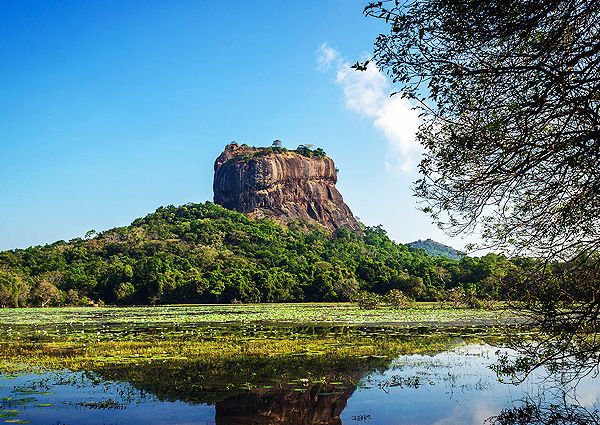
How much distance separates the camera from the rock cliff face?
15800 cm

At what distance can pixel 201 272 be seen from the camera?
7850 cm

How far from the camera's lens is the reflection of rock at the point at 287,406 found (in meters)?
9.20

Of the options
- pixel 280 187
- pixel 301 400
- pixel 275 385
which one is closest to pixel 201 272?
pixel 275 385

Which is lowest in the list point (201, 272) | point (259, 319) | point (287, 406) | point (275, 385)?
point (287, 406)

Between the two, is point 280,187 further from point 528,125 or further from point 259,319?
point 528,125

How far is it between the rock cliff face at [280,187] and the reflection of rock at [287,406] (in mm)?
138166

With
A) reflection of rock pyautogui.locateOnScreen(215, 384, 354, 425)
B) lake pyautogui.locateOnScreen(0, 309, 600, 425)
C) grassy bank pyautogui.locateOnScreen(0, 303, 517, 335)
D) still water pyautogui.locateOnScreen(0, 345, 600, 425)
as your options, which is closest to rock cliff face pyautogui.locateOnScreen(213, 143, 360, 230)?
grassy bank pyautogui.locateOnScreen(0, 303, 517, 335)

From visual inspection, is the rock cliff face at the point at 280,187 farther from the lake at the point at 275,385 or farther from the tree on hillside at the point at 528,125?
the tree on hillside at the point at 528,125

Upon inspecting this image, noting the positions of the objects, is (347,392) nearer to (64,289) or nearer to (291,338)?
(291,338)

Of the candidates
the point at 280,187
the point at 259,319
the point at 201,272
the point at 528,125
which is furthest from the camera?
the point at 280,187

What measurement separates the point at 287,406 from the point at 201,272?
6993cm

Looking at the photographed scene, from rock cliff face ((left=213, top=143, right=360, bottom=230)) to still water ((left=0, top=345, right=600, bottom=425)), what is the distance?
136575 mm

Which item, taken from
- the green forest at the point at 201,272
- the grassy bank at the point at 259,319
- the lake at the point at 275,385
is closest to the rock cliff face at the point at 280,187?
the green forest at the point at 201,272

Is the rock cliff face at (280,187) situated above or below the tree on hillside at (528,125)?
above
